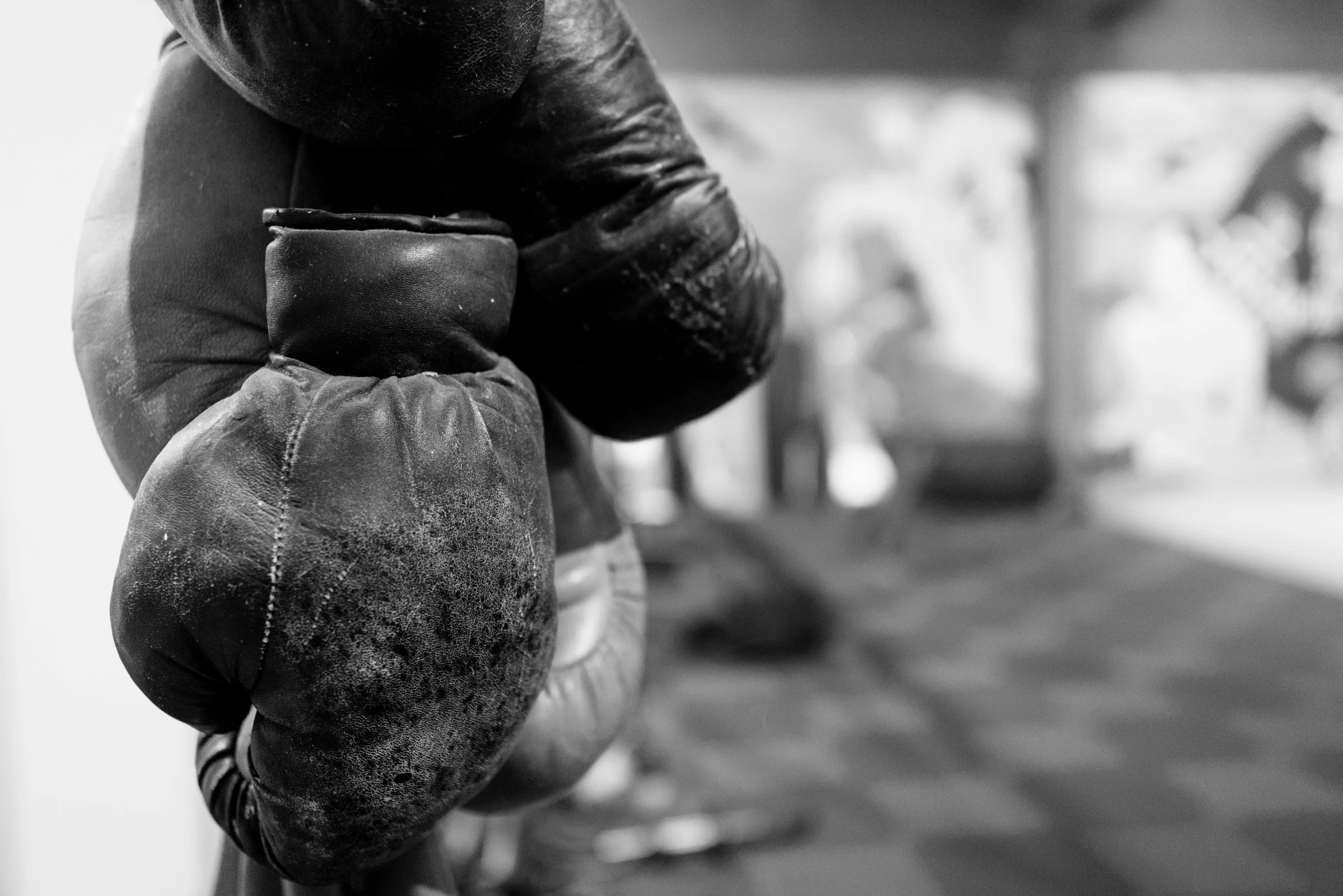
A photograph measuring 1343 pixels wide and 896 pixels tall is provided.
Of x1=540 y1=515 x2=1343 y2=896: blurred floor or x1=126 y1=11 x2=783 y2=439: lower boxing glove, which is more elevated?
x1=126 y1=11 x2=783 y2=439: lower boxing glove

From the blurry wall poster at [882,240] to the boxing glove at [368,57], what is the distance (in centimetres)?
583

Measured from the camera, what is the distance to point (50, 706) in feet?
3.41

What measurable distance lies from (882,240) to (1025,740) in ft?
14.8

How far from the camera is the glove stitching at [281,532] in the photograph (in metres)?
0.51

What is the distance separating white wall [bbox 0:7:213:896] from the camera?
92cm

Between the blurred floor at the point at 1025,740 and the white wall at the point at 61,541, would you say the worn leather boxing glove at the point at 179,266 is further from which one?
the blurred floor at the point at 1025,740

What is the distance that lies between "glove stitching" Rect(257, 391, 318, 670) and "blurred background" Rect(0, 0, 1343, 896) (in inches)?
8.9

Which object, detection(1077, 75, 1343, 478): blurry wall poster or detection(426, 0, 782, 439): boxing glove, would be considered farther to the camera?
detection(1077, 75, 1343, 478): blurry wall poster

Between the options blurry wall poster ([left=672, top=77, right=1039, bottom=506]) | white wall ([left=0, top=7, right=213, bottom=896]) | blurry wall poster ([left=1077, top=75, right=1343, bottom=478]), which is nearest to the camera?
white wall ([left=0, top=7, right=213, bottom=896])

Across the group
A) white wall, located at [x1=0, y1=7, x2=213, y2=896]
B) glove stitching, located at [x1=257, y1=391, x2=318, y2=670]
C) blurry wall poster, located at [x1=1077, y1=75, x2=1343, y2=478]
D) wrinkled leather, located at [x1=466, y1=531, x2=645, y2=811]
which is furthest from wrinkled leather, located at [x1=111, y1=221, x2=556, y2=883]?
blurry wall poster, located at [x1=1077, y1=75, x2=1343, y2=478]

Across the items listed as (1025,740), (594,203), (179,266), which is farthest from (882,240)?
(179,266)

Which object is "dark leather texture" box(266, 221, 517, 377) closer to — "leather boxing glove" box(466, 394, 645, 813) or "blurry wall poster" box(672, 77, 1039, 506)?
"leather boxing glove" box(466, 394, 645, 813)

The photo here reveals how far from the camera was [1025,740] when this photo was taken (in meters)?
2.71

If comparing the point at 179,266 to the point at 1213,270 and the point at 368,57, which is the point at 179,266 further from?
the point at 1213,270
